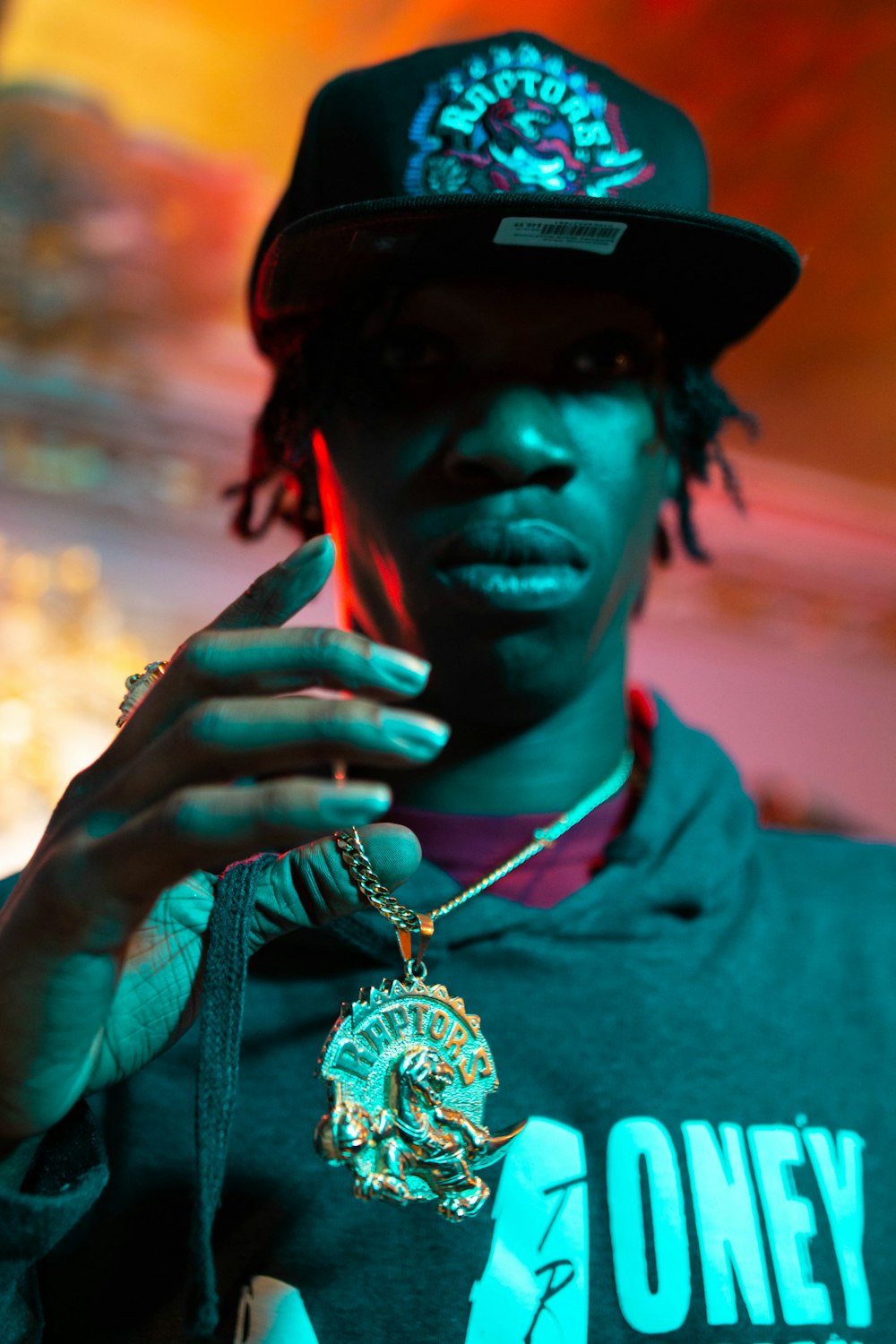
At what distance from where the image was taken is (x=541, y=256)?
1.04 m

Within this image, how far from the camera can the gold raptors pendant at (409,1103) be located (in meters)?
0.79

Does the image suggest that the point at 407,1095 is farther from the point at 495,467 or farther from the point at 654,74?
the point at 654,74

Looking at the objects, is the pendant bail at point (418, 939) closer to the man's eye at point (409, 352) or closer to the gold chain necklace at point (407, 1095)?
the gold chain necklace at point (407, 1095)

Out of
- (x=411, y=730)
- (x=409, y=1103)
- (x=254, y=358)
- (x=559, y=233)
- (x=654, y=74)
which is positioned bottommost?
(x=409, y=1103)

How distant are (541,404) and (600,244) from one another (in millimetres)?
144

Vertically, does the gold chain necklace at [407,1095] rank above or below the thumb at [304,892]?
below

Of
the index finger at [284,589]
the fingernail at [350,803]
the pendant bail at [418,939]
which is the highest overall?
the index finger at [284,589]

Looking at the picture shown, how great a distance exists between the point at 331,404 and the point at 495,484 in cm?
22

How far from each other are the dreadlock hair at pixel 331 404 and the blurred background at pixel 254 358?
3.17 feet

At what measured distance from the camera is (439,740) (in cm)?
59

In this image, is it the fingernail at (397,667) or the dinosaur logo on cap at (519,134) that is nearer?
the fingernail at (397,667)

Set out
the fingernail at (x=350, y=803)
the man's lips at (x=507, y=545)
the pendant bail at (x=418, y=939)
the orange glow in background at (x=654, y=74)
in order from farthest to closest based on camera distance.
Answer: the orange glow in background at (x=654, y=74), the man's lips at (x=507, y=545), the pendant bail at (x=418, y=939), the fingernail at (x=350, y=803)

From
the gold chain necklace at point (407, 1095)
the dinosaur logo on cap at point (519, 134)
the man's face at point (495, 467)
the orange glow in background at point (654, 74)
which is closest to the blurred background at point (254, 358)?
the orange glow in background at point (654, 74)

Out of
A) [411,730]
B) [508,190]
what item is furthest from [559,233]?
[411,730]
